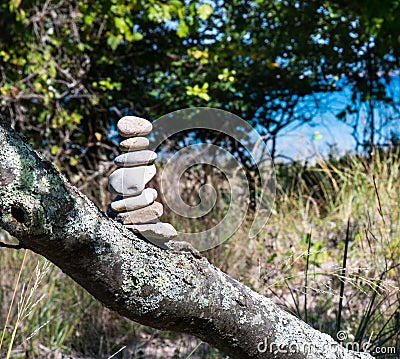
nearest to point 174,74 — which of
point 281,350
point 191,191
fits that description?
point 191,191

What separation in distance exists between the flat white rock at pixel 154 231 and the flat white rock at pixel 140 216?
2 centimetres

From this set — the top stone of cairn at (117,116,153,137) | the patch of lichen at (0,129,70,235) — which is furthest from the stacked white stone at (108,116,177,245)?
the patch of lichen at (0,129,70,235)

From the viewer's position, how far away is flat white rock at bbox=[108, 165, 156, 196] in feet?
3.80

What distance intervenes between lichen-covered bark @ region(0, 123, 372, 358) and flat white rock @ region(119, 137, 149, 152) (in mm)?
221

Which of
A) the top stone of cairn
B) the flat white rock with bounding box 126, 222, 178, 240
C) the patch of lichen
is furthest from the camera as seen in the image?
the top stone of cairn

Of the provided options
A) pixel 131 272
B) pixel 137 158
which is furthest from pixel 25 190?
pixel 137 158

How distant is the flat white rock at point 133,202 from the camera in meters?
1.15

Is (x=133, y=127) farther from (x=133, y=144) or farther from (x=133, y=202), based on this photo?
(x=133, y=202)

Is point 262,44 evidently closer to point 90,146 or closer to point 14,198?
point 90,146

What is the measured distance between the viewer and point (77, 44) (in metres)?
4.92

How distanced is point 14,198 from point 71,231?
102mm

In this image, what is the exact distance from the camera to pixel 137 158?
3.87 feet

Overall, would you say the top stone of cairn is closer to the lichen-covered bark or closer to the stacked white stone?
the stacked white stone

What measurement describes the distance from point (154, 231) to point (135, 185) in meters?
0.12
